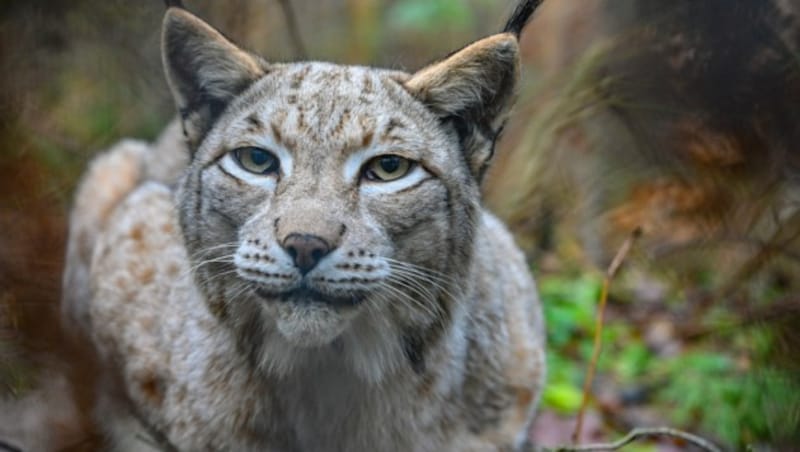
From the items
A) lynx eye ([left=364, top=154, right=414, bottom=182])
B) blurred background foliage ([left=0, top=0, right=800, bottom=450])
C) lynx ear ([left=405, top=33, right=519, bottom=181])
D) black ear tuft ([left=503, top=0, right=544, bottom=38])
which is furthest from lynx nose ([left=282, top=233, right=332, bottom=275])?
black ear tuft ([left=503, top=0, right=544, bottom=38])

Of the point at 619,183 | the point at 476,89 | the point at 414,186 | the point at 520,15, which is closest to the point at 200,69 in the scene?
the point at 414,186

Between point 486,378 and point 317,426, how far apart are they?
0.85 meters

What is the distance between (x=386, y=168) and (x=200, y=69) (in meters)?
0.93

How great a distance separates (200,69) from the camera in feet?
14.5

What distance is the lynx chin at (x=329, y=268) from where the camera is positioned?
151 inches

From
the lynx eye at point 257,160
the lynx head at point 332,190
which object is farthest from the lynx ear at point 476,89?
the lynx eye at point 257,160

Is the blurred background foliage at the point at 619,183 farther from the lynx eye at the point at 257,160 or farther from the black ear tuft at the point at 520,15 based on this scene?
the lynx eye at the point at 257,160

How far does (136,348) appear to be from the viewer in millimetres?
5188

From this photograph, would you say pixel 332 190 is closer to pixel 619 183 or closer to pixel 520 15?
pixel 520 15

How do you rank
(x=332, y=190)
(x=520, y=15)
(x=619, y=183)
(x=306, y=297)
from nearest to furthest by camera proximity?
(x=306, y=297) < (x=332, y=190) < (x=520, y=15) < (x=619, y=183)

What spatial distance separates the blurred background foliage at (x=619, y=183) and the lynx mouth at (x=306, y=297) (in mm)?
771

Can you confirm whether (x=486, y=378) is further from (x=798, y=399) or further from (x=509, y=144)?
(x=509, y=144)

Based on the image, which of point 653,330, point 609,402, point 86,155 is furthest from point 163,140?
point 653,330

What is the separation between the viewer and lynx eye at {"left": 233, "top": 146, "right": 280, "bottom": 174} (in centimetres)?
411
